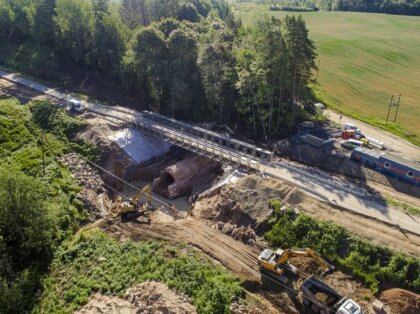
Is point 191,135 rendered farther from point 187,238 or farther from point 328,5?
point 328,5

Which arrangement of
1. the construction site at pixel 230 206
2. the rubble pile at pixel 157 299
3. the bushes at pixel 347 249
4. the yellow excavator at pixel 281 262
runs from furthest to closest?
the yellow excavator at pixel 281 262, the bushes at pixel 347 249, the construction site at pixel 230 206, the rubble pile at pixel 157 299

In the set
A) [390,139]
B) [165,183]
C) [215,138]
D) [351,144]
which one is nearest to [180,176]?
[165,183]

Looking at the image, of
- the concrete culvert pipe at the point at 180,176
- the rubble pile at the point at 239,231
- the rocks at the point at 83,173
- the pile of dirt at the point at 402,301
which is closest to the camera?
the pile of dirt at the point at 402,301

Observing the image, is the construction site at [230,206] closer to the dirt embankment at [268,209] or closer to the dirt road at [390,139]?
the dirt embankment at [268,209]

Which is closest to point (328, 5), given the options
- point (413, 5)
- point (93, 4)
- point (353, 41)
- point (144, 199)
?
point (413, 5)

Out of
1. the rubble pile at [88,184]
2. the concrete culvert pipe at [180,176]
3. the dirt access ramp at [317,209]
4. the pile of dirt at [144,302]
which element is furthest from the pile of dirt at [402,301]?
the rubble pile at [88,184]

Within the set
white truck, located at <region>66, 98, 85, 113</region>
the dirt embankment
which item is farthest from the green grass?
white truck, located at <region>66, 98, 85, 113</region>

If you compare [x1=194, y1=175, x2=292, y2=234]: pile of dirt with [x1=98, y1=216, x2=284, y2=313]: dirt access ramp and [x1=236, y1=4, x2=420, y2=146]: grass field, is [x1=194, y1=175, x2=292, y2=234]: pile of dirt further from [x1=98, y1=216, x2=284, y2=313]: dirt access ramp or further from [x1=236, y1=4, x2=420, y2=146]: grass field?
[x1=236, y1=4, x2=420, y2=146]: grass field
